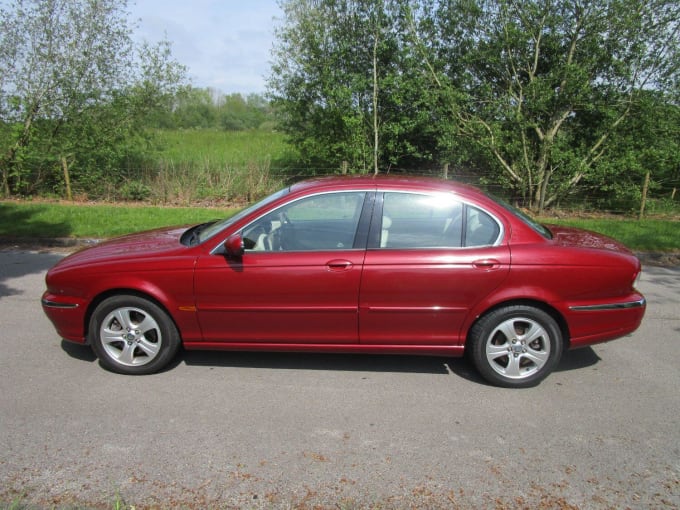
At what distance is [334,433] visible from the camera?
316 centimetres

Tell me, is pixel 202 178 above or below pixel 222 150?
below

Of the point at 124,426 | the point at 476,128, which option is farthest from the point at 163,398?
the point at 476,128

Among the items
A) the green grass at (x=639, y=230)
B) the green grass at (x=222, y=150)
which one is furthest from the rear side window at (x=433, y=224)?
the green grass at (x=222, y=150)

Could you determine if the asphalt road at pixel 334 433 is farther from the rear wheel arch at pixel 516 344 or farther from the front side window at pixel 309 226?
the front side window at pixel 309 226

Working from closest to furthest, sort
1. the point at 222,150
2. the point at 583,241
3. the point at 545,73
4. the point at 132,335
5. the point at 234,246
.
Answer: the point at 234,246
the point at 132,335
the point at 583,241
the point at 545,73
the point at 222,150

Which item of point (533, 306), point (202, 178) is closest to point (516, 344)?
point (533, 306)

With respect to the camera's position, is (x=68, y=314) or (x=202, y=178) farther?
(x=202, y=178)

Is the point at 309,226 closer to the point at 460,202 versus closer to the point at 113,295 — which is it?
the point at 460,202

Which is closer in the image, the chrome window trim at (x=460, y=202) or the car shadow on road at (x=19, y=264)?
the chrome window trim at (x=460, y=202)

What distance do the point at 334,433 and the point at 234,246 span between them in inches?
58.6

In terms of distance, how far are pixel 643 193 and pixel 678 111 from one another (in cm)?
202

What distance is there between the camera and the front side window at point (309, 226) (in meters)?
3.81

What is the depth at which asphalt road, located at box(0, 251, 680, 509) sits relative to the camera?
262 cm

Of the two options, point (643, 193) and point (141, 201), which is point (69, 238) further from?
point (643, 193)
